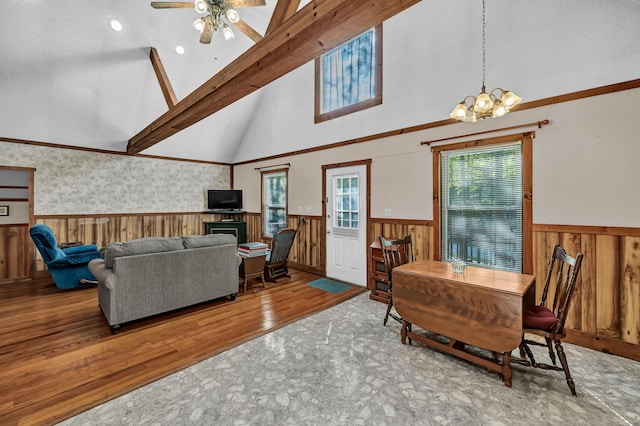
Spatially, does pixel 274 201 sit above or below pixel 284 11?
below

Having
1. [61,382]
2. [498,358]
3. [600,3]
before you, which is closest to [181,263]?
[61,382]

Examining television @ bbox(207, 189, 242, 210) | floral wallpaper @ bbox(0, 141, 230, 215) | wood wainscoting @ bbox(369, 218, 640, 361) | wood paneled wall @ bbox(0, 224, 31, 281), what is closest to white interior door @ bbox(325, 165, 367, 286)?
wood wainscoting @ bbox(369, 218, 640, 361)

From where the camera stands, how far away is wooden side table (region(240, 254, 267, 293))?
4008mm

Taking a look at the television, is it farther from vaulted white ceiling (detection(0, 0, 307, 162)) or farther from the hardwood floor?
the hardwood floor

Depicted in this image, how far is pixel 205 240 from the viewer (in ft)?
11.0

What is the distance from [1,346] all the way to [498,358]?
4449 mm

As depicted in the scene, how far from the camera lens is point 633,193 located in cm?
233

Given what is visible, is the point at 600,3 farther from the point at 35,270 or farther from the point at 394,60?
the point at 35,270

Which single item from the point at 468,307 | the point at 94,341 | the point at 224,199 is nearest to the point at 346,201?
the point at 468,307

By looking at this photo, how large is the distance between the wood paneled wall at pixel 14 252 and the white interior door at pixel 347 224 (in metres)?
5.19

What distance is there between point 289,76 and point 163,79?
7.62ft

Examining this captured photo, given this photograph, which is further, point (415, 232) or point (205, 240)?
point (415, 232)

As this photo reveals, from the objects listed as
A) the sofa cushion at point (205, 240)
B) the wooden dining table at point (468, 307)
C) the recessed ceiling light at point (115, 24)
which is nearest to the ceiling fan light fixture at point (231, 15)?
the recessed ceiling light at point (115, 24)

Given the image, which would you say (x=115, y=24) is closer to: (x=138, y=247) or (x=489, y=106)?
(x=138, y=247)
